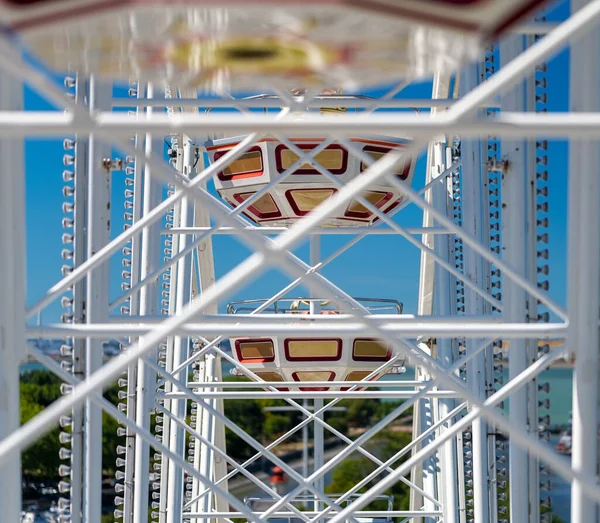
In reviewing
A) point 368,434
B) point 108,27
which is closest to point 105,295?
point 368,434

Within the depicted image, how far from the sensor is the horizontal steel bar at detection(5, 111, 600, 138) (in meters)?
2.80

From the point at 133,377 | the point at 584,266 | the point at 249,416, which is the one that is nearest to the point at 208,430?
the point at 133,377

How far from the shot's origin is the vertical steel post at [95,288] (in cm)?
585

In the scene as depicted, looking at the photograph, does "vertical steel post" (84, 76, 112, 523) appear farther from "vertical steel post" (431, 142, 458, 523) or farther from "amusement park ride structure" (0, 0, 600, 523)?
"vertical steel post" (431, 142, 458, 523)

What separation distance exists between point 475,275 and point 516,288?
1.97 meters

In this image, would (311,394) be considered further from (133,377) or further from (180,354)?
(133,377)

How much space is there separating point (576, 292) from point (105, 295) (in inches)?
113

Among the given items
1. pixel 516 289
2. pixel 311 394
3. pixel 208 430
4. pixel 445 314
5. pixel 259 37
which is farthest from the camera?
pixel 208 430

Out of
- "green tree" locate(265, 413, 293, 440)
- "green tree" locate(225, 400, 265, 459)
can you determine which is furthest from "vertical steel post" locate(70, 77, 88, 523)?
"green tree" locate(265, 413, 293, 440)

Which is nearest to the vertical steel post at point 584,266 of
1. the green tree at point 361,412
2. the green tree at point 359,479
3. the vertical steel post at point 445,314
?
the vertical steel post at point 445,314

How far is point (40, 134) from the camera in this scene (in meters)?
2.93

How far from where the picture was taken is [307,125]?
281cm

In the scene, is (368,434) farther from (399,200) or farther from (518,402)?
(399,200)

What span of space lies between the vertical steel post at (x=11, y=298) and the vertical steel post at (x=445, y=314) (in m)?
4.84
